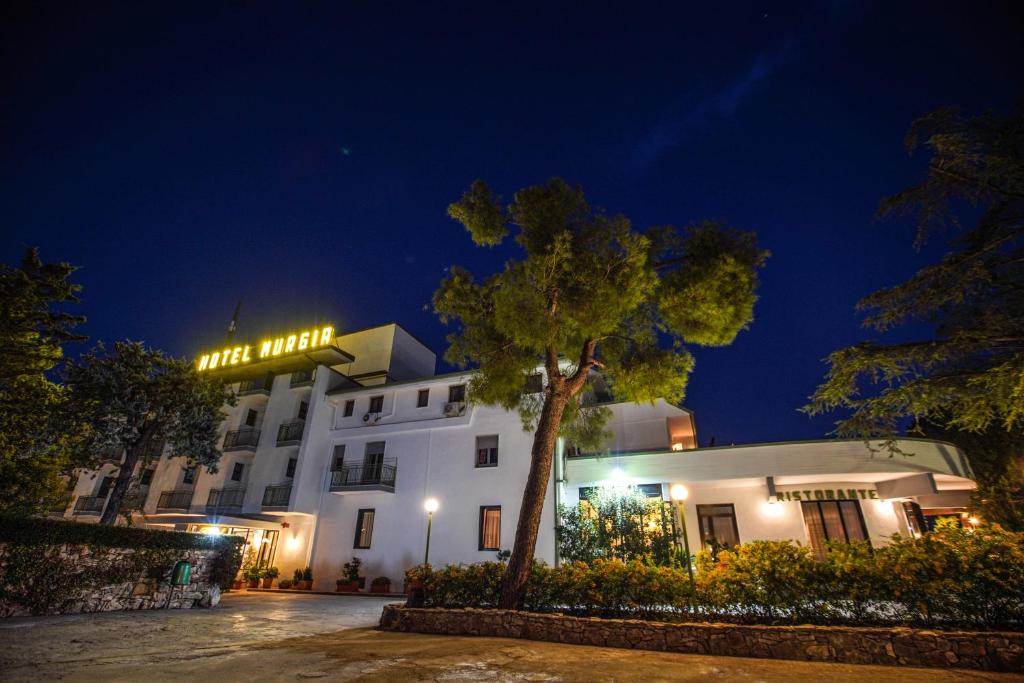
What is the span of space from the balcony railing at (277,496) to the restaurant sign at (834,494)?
2070 centimetres

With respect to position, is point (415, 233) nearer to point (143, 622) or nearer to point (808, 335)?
point (143, 622)

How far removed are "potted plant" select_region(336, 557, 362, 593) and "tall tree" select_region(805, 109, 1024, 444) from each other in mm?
18384

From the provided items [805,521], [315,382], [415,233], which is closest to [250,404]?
[315,382]

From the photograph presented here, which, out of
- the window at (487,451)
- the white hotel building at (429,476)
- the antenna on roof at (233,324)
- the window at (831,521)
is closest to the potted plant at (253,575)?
the white hotel building at (429,476)

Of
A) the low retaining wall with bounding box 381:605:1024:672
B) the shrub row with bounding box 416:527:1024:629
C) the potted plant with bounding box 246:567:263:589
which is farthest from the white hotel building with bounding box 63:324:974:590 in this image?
the low retaining wall with bounding box 381:605:1024:672

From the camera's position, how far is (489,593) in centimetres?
879

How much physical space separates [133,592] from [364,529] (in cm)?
877

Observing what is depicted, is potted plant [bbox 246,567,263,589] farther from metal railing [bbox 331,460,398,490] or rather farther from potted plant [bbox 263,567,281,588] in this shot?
metal railing [bbox 331,460,398,490]

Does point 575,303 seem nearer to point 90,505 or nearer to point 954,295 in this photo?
point 954,295

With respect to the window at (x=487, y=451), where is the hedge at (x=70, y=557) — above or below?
below

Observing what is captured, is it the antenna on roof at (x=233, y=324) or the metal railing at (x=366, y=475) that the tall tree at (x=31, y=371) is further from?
the antenna on roof at (x=233, y=324)

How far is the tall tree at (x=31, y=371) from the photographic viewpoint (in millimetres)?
10773

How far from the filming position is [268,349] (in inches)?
1008

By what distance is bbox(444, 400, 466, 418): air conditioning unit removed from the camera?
18597mm
